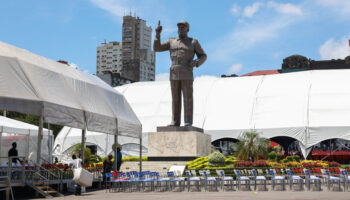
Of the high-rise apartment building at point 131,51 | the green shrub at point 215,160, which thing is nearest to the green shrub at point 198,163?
the green shrub at point 215,160

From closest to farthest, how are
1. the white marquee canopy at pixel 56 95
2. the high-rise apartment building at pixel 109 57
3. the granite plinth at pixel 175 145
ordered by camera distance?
1. the white marquee canopy at pixel 56 95
2. the granite plinth at pixel 175 145
3. the high-rise apartment building at pixel 109 57

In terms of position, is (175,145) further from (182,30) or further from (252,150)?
(252,150)

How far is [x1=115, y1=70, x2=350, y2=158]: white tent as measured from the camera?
1534 inches

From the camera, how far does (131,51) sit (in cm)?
17375

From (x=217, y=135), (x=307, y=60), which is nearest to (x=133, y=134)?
(x=217, y=135)

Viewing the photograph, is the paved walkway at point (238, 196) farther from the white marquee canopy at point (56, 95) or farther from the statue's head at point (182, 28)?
the statue's head at point (182, 28)

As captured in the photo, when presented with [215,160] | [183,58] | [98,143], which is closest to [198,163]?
[215,160]

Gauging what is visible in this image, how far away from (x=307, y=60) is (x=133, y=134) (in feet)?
301

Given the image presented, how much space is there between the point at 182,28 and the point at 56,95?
9572 millimetres

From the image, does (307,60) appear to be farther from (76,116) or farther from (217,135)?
(76,116)

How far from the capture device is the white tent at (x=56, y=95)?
48.5 feet

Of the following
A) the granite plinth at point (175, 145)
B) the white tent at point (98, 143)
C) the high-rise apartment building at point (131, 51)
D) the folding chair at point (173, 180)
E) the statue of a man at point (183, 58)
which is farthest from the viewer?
the high-rise apartment building at point (131, 51)

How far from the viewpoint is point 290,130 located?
3962 cm

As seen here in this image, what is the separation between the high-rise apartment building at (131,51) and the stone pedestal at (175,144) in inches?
4861
